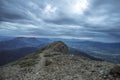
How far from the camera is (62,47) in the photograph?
11862 cm

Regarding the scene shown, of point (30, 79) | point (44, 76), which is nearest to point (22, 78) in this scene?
point (30, 79)

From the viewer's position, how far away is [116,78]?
2902cm

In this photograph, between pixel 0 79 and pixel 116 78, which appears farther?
pixel 0 79

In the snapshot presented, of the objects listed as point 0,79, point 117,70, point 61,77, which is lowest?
point 0,79

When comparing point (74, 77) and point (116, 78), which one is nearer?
point (116, 78)

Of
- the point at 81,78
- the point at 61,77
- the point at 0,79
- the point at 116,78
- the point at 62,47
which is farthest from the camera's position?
the point at 62,47

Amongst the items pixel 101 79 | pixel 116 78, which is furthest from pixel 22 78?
pixel 116 78

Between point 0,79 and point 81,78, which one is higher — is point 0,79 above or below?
below

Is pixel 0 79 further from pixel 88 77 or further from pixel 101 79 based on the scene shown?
pixel 101 79

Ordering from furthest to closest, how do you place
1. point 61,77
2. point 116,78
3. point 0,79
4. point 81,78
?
point 0,79, point 61,77, point 81,78, point 116,78

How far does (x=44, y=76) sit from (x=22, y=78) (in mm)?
5387

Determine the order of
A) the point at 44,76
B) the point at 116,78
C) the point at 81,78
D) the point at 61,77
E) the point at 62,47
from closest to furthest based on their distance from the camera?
1. the point at 116,78
2. the point at 81,78
3. the point at 61,77
4. the point at 44,76
5. the point at 62,47

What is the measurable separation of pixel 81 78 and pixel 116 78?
6.99m

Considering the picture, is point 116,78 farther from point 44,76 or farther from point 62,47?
point 62,47
